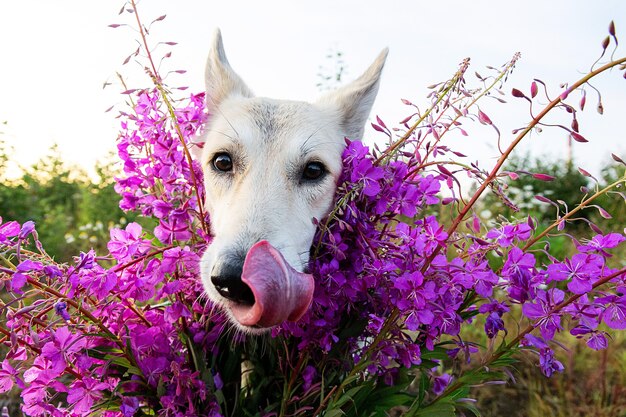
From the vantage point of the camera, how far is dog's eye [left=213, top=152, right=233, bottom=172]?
2072 mm

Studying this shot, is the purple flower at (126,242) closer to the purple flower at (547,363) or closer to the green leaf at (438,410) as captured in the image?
the green leaf at (438,410)

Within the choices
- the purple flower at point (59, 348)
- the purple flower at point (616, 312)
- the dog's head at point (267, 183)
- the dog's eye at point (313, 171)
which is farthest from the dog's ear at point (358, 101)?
the purple flower at point (59, 348)

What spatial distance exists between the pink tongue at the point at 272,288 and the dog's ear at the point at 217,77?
1268mm

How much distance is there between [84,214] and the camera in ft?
25.8

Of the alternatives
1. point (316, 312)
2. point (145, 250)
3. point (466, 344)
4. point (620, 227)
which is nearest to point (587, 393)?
point (466, 344)

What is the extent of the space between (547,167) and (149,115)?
11.2m

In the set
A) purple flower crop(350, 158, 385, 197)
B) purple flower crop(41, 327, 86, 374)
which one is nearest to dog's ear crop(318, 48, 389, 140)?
purple flower crop(350, 158, 385, 197)

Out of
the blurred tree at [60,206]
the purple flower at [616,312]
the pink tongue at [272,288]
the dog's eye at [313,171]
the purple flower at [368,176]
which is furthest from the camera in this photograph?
the blurred tree at [60,206]

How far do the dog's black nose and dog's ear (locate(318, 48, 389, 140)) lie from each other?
1064 mm

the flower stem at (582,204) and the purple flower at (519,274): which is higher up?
the flower stem at (582,204)

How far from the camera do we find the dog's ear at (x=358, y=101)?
2383 mm

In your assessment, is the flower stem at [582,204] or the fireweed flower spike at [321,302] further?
the fireweed flower spike at [321,302]

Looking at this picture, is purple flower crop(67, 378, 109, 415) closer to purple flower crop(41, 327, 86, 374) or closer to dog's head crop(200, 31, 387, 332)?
purple flower crop(41, 327, 86, 374)

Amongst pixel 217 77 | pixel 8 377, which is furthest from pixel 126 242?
pixel 217 77
